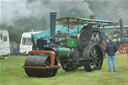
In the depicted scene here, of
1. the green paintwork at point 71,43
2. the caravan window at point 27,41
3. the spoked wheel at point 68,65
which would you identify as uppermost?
the green paintwork at point 71,43

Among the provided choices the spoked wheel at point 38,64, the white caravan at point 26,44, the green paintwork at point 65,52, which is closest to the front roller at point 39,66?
the spoked wheel at point 38,64

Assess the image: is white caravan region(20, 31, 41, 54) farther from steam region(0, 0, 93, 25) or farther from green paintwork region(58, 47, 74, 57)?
green paintwork region(58, 47, 74, 57)

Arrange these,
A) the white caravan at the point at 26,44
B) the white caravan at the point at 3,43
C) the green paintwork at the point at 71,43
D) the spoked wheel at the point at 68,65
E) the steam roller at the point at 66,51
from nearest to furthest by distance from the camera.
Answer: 1. the steam roller at the point at 66,51
2. the green paintwork at the point at 71,43
3. the spoked wheel at the point at 68,65
4. the white caravan at the point at 3,43
5. the white caravan at the point at 26,44

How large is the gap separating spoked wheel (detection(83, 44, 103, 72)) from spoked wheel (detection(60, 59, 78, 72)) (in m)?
0.50

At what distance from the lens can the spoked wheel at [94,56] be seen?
8.80 meters

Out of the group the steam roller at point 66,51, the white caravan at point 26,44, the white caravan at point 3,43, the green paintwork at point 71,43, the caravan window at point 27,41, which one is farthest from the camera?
the caravan window at point 27,41

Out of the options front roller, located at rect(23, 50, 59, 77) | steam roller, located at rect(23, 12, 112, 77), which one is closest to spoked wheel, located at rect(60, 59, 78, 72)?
steam roller, located at rect(23, 12, 112, 77)

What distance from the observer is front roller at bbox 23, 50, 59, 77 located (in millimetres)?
7221

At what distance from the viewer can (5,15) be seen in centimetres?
1307

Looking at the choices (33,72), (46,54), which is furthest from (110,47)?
(33,72)

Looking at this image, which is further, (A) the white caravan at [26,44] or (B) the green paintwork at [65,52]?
(A) the white caravan at [26,44]

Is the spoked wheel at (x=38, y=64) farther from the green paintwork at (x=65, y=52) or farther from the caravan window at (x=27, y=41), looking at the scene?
the caravan window at (x=27, y=41)

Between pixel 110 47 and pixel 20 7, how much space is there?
5983 mm

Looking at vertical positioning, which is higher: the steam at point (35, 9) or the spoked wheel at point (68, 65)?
the steam at point (35, 9)
